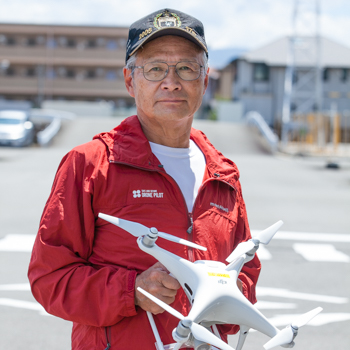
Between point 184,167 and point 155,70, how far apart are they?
433 millimetres

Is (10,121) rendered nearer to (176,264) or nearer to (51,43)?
(176,264)

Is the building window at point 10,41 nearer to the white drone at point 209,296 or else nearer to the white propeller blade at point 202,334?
the white drone at point 209,296

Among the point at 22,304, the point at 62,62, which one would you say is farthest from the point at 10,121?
the point at 62,62

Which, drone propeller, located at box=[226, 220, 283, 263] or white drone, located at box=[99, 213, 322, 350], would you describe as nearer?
white drone, located at box=[99, 213, 322, 350]

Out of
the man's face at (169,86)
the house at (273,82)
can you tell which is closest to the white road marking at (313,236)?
the man's face at (169,86)

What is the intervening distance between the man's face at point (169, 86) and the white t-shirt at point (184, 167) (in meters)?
0.14

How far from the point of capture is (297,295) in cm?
579

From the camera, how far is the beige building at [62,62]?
67562mm

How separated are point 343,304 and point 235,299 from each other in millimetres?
4351

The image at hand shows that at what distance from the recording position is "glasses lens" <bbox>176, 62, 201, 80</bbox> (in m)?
2.13

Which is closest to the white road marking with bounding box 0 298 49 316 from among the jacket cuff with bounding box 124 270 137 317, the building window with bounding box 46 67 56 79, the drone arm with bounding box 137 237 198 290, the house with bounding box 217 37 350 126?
the jacket cuff with bounding box 124 270 137 317

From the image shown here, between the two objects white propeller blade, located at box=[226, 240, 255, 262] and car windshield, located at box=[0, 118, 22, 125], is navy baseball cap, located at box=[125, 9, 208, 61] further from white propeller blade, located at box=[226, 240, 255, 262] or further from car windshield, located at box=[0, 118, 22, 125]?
car windshield, located at box=[0, 118, 22, 125]

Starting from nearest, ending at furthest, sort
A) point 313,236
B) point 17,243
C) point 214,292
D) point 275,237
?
point 214,292
point 17,243
point 275,237
point 313,236

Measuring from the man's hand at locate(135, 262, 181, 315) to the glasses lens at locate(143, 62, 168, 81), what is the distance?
758mm
